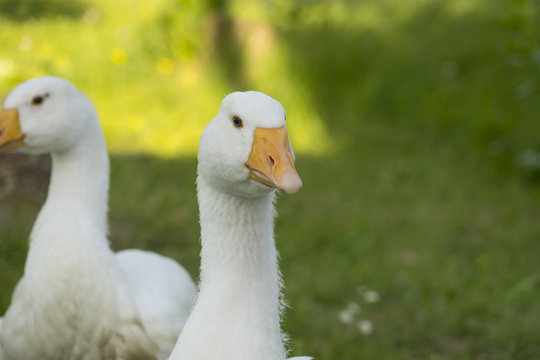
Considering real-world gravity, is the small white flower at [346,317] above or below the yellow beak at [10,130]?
above

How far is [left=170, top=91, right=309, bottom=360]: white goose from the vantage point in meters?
1.82

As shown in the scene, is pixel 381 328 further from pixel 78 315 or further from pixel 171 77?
pixel 171 77

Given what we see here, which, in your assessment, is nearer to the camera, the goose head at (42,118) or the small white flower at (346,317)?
the goose head at (42,118)

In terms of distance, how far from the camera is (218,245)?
1962 millimetres

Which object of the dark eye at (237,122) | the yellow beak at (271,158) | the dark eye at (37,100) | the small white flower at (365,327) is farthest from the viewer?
the small white flower at (365,327)

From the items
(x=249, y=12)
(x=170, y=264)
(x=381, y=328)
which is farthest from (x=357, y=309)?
(x=249, y=12)

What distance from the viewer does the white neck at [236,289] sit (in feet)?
6.24

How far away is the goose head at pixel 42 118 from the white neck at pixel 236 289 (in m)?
0.93

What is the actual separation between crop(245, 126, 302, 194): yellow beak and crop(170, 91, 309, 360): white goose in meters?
0.07

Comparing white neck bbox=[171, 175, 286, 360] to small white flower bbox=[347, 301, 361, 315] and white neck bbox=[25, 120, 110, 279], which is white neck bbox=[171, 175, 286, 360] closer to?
white neck bbox=[25, 120, 110, 279]

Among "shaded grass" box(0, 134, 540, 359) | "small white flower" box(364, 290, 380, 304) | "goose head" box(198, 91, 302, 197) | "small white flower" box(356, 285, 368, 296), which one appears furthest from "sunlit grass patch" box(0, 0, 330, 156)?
"goose head" box(198, 91, 302, 197)

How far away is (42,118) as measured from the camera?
2.61 metres

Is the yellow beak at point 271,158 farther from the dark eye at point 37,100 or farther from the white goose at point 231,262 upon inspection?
the dark eye at point 37,100

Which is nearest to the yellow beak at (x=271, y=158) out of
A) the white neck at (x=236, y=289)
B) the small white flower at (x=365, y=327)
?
the white neck at (x=236, y=289)
